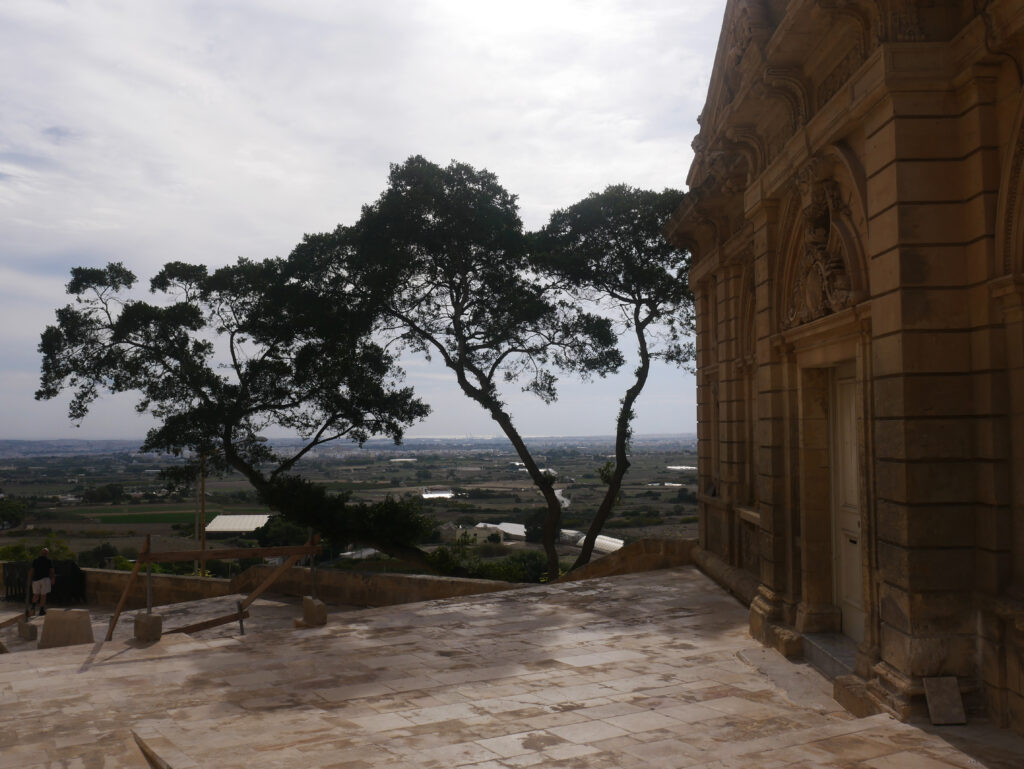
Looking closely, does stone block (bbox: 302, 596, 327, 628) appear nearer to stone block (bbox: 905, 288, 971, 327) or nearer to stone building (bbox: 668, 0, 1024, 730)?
stone building (bbox: 668, 0, 1024, 730)

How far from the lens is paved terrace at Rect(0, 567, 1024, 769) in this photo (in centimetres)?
489

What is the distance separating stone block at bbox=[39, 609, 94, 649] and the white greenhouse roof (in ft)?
135

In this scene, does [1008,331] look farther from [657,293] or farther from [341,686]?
[657,293]

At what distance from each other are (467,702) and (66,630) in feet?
25.9

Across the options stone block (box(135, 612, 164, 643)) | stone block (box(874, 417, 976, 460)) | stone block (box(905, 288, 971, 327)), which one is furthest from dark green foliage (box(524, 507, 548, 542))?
stone block (box(905, 288, 971, 327))

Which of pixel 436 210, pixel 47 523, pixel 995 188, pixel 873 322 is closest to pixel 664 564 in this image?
pixel 873 322

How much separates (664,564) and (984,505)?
29.6ft

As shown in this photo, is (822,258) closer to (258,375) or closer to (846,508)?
(846,508)

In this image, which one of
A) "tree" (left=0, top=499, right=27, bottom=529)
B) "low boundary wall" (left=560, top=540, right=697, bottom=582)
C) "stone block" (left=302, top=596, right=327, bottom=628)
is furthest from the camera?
"tree" (left=0, top=499, right=27, bottom=529)

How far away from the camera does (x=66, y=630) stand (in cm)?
1146

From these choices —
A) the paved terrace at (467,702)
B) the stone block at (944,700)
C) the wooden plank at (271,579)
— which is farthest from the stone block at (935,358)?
the wooden plank at (271,579)

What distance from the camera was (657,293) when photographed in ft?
69.3

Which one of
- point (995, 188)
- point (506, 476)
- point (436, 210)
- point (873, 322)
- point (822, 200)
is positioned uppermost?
point (436, 210)

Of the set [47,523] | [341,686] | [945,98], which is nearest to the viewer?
[945,98]
